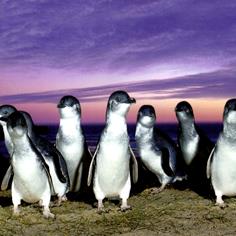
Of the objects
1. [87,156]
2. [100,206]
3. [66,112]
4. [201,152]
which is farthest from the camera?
[201,152]

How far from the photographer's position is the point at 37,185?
293 inches

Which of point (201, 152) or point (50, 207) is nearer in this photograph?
point (50, 207)

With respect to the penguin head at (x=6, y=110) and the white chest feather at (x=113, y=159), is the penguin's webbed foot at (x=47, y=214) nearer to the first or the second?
the white chest feather at (x=113, y=159)

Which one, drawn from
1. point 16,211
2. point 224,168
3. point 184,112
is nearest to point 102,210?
point 16,211

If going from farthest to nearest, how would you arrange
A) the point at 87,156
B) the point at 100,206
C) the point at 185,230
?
1. the point at 87,156
2. the point at 100,206
3. the point at 185,230

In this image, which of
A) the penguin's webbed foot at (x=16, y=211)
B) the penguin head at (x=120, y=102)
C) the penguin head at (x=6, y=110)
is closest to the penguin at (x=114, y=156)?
the penguin head at (x=120, y=102)

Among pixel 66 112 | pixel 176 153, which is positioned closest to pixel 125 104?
pixel 66 112

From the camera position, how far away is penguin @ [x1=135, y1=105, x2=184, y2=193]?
9.60m

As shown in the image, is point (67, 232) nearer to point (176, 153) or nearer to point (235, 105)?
point (235, 105)

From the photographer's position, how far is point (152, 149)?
383 inches

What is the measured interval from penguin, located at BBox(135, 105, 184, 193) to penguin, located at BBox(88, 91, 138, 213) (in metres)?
1.33

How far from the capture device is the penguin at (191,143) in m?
10.1

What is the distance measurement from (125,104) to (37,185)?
165 centimetres

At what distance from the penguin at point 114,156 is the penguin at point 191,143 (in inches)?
79.6
